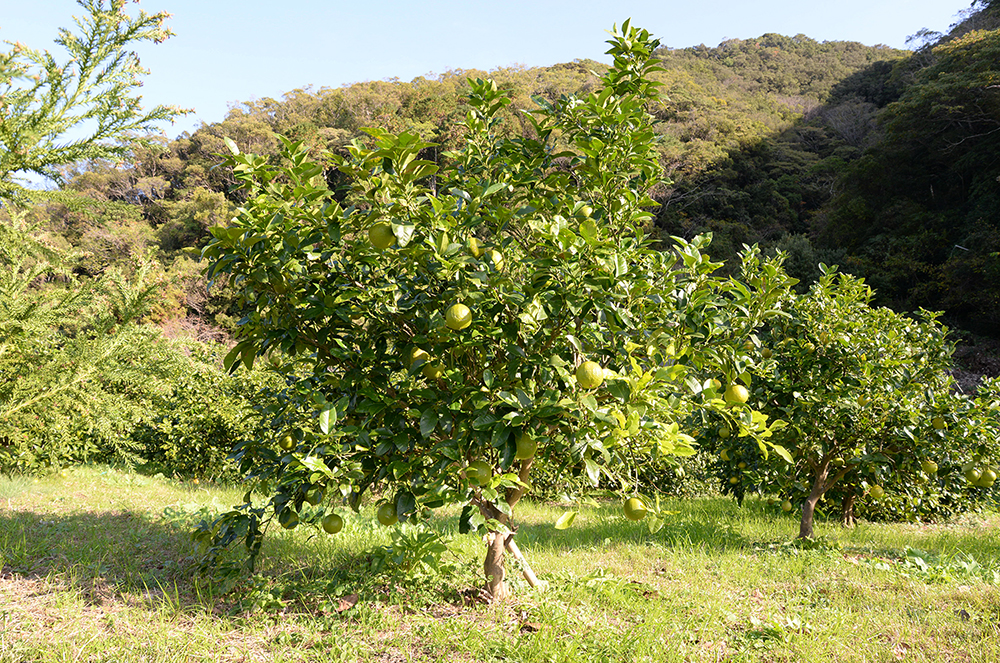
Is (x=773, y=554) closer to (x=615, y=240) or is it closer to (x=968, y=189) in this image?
(x=615, y=240)

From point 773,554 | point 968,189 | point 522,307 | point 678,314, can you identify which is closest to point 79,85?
point 522,307

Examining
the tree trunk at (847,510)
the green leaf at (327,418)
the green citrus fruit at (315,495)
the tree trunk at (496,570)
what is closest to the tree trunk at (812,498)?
the tree trunk at (847,510)

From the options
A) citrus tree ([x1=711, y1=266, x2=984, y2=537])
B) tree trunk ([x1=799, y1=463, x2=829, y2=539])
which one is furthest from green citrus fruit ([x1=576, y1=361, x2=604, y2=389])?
tree trunk ([x1=799, y1=463, x2=829, y2=539])

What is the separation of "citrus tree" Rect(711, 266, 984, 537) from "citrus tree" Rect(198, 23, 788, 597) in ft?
5.81

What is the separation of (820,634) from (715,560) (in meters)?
1.26

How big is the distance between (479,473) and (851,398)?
322cm

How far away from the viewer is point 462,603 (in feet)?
8.11

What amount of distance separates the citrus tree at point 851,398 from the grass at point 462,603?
62 centimetres

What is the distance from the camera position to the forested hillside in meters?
17.2

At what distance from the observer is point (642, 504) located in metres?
1.96

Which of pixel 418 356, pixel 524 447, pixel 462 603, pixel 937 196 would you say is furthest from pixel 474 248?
pixel 937 196

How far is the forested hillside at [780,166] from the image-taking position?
17.2 meters

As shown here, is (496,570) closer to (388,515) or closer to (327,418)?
(388,515)

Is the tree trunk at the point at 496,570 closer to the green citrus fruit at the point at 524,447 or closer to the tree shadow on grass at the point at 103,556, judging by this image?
the green citrus fruit at the point at 524,447
